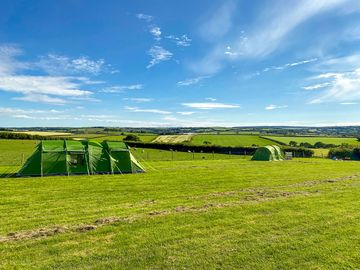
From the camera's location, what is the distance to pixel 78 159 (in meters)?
19.7

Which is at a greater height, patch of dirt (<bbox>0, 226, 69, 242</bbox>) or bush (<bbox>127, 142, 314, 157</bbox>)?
patch of dirt (<bbox>0, 226, 69, 242</bbox>)

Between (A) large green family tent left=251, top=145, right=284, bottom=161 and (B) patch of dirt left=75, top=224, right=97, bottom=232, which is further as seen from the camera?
(A) large green family tent left=251, top=145, right=284, bottom=161

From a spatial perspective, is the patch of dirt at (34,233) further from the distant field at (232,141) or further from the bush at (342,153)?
the distant field at (232,141)

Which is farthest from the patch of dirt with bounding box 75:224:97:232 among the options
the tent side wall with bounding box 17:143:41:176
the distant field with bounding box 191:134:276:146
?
the distant field with bounding box 191:134:276:146

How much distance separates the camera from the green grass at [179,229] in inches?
231

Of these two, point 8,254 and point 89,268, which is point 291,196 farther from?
point 8,254

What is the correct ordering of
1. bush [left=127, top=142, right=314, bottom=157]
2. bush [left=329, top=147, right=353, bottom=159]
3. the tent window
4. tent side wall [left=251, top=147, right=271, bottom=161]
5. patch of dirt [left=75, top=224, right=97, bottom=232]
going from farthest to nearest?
1. bush [left=127, top=142, right=314, bottom=157]
2. bush [left=329, top=147, right=353, bottom=159]
3. tent side wall [left=251, top=147, right=271, bottom=161]
4. the tent window
5. patch of dirt [left=75, top=224, right=97, bottom=232]

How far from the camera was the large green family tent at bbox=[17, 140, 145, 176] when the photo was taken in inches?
735

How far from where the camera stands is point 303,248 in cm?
647

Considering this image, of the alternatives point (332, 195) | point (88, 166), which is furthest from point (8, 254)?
point (88, 166)

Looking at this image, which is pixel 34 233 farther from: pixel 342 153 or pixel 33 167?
pixel 342 153

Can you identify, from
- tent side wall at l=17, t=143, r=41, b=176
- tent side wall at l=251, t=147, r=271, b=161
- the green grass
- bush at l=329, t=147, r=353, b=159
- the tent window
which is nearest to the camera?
the green grass

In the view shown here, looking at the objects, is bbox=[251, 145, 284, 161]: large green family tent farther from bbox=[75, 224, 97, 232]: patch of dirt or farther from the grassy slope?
bbox=[75, 224, 97, 232]: patch of dirt

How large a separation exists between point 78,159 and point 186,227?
44.6 ft
